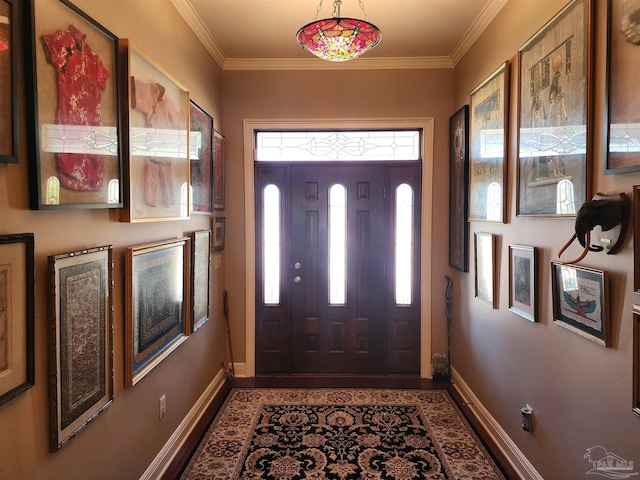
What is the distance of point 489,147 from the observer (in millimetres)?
2664

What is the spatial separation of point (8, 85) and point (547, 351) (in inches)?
97.5

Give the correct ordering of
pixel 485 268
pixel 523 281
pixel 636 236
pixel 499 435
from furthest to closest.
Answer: pixel 485 268 → pixel 499 435 → pixel 523 281 → pixel 636 236

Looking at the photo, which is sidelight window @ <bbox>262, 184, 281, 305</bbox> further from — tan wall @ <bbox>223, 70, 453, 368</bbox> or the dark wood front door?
tan wall @ <bbox>223, 70, 453, 368</bbox>

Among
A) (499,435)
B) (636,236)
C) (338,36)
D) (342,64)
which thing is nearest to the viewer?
(636,236)

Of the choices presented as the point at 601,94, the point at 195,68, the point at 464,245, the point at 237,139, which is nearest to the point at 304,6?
the point at 195,68

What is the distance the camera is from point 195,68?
9.42 feet

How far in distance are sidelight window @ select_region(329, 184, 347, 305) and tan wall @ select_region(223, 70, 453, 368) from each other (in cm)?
76

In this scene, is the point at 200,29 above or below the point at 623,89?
above

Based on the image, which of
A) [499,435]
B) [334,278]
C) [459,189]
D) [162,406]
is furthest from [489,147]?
[162,406]

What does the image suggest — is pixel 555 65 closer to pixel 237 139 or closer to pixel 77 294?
pixel 77 294

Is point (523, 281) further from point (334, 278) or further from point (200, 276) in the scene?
point (200, 276)

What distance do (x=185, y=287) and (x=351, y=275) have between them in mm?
1680

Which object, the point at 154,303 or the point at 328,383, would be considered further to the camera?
the point at 328,383

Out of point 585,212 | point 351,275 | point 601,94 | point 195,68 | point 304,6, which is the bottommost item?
point 351,275
